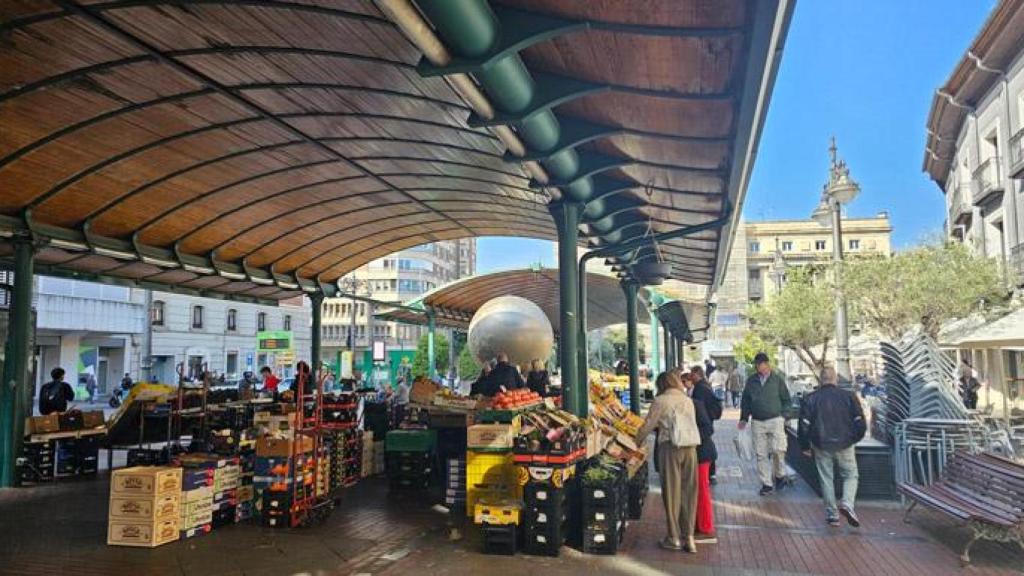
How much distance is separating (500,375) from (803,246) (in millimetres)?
92901

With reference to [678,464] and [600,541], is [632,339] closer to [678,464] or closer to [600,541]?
[678,464]

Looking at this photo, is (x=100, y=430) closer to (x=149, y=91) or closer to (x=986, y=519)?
(x=149, y=91)

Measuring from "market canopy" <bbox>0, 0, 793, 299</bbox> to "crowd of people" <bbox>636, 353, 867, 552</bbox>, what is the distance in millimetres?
2581

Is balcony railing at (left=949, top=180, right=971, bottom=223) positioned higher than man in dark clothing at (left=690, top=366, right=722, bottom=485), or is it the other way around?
balcony railing at (left=949, top=180, right=971, bottom=223)

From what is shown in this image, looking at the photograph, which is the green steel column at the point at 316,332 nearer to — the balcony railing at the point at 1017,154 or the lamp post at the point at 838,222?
the lamp post at the point at 838,222

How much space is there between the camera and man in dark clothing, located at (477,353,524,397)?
11.5 meters

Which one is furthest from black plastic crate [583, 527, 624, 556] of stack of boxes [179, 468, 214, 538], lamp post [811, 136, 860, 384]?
lamp post [811, 136, 860, 384]

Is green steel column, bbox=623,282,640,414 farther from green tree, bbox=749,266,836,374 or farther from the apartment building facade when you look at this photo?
green tree, bbox=749,266,836,374

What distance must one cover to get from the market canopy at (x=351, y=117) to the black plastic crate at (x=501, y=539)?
387cm

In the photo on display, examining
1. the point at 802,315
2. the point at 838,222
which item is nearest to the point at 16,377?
the point at 838,222

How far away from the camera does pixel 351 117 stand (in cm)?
886

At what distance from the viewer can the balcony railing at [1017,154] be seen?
24297mm

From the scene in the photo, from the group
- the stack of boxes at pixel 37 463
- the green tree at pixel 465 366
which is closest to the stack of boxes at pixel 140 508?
the stack of boxes at pixel 37 463

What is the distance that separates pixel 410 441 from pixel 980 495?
726 centimetres
